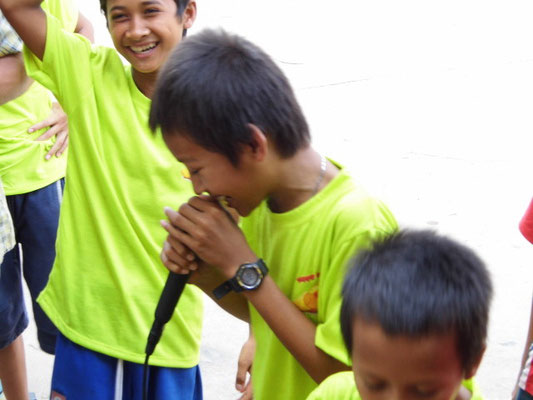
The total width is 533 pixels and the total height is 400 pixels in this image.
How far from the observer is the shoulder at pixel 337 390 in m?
1.70

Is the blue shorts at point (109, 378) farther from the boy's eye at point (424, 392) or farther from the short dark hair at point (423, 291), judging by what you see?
the boy's eye at point (424, 392)

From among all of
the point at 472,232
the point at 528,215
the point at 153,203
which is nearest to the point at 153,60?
the point at 153,203

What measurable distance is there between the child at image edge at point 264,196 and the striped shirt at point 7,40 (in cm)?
127

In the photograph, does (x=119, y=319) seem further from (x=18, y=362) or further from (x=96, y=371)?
(x=18, y=362)

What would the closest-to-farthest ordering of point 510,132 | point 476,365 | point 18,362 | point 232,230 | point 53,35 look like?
1. point 476,365
2. point 232,230
3. point 53,35
4. point 18,362
5. point 510,132

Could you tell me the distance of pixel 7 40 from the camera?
308cm

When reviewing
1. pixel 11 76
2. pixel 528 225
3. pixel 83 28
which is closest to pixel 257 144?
pixel 528 225

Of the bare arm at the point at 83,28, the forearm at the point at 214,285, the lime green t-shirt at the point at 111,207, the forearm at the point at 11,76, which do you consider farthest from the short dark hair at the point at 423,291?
the bare arm at the point at 83,28

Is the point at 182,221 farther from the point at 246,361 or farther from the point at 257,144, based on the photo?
the point at 246,361

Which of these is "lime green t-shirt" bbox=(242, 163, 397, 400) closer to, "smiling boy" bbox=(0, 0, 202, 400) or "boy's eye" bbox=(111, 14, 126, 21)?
"smiling boy" bbox=(0, 0, 202, 400)

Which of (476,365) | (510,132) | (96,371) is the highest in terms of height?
(476,365)

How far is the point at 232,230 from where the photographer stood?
1.94m

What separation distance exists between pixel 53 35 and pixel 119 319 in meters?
0.81

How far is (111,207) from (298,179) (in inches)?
31.3
